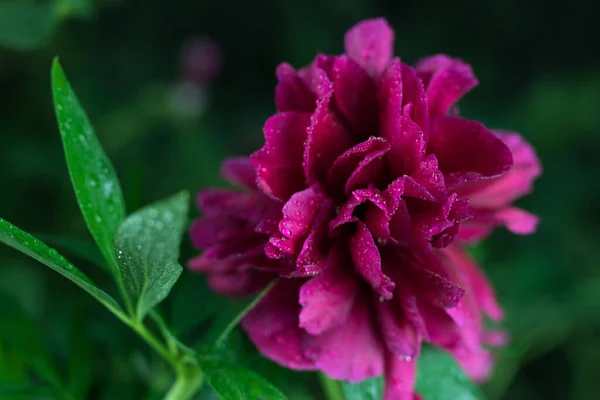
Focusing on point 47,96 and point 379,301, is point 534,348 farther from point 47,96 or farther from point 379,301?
point 47,96

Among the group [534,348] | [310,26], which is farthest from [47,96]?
[534,348]

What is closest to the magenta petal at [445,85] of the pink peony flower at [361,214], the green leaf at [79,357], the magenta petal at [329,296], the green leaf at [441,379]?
the pink peony flower at [361,214]

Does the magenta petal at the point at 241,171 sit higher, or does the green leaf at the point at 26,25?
the green leaf at the point at 26,25

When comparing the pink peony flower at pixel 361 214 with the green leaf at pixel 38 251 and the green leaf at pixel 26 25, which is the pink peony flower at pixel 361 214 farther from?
the green leaf at pixel 26 25

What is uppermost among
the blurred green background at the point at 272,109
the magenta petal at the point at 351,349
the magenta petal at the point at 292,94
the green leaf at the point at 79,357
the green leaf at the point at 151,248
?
the magenta petal at the point at 292,94

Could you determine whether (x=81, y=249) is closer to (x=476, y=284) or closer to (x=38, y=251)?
(x=38, y=251)

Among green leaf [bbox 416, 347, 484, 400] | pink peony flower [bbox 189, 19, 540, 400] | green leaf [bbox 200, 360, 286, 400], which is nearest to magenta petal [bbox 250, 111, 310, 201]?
pink peony flower [bbox 189, 19, 540, 400]
